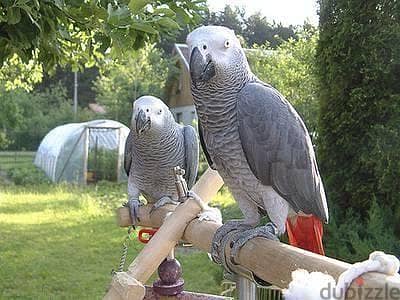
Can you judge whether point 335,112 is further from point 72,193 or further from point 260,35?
point 72,193

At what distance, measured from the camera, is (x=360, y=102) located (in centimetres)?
251

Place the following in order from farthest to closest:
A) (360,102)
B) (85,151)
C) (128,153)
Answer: (85,151), (360,102), (128,153)

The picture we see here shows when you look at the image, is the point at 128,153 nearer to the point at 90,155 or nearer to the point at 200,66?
the point at 200,66

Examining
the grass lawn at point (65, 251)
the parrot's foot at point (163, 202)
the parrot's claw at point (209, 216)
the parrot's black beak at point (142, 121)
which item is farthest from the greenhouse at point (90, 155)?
the parrot's claw at point (209, 216)

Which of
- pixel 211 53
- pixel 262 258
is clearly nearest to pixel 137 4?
pixel 211 53

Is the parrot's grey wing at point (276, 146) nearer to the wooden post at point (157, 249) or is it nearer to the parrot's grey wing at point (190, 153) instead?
the wooden post at point (157, 249)

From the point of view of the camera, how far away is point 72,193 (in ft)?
24.7

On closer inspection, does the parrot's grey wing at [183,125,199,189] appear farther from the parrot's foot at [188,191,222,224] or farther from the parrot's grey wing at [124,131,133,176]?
the parrot's foot at [188,191,222,224]

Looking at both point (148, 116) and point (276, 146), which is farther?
point (148, 116)

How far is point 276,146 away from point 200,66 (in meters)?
0.24

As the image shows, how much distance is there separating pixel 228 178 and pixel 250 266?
0.95ft

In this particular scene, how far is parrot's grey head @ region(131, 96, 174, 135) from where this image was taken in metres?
1.57

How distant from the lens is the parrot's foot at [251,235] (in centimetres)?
103

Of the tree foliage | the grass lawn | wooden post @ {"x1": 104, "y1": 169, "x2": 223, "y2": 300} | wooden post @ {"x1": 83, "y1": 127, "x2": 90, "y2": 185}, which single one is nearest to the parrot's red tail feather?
wooden post @ {"x1": 104, "y1": 169, "x2": 223, "y2": 300}
